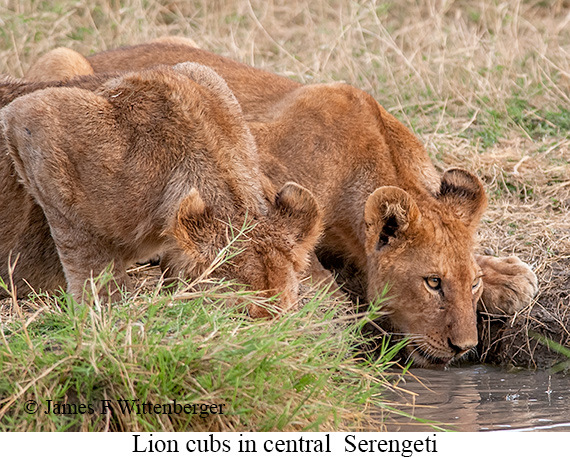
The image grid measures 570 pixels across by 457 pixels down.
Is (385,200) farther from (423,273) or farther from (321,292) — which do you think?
(321,292)

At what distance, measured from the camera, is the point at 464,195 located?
591 centimetres

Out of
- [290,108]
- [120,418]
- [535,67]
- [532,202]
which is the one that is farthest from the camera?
[535,67]

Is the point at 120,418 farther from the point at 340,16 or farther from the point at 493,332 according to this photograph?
the point at 340,16

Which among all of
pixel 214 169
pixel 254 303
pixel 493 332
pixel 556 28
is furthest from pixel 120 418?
pixel 556 28

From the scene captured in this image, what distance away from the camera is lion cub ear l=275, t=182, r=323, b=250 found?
4836 mm

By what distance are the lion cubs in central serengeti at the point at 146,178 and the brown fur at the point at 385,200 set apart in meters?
0.88

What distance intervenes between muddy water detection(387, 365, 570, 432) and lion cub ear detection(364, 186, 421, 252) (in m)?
0.90

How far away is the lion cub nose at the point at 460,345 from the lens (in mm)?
5414

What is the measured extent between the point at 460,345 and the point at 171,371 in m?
2.15

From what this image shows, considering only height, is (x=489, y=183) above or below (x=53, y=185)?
below

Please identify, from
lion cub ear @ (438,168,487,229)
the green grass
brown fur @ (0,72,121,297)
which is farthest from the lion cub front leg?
lion cub ear @ (438,168,487,229)

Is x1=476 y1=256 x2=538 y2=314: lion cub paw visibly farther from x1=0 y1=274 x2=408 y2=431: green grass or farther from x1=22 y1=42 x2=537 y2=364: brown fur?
x1=0 y1=274 x2=408 y2=431: green grass

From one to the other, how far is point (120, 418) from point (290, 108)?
3292mm

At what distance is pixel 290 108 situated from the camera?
661 cm
